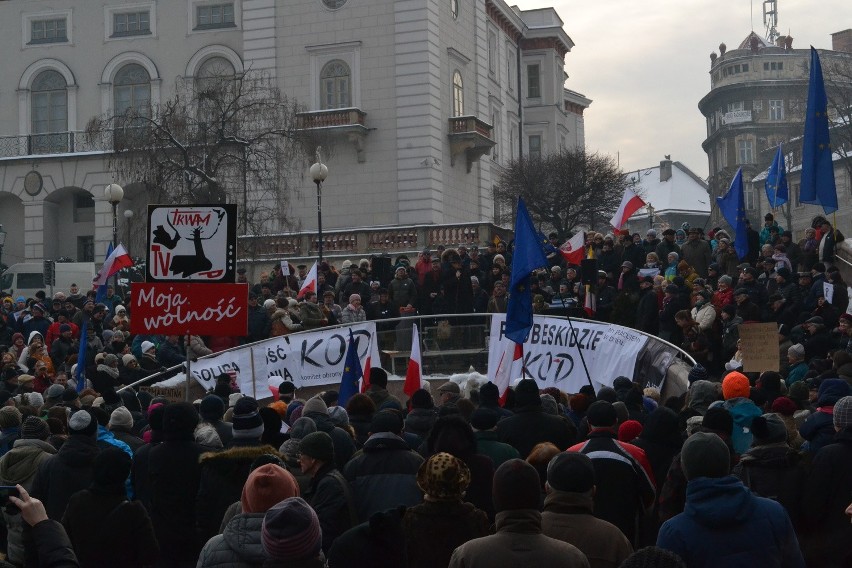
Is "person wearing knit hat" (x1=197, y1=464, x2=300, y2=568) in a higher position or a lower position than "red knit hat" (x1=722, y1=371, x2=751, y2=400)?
lower

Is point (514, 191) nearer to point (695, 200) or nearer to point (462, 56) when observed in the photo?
point (462, 56)

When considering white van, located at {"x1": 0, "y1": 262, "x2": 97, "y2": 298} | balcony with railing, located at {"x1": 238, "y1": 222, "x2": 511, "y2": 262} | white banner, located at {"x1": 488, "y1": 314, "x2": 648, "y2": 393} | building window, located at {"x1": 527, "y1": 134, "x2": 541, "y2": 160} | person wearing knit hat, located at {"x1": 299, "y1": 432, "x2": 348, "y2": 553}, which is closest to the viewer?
person wearing knit hat, located at {"x1": 299, "y1": 432, "x2": 348, "y2": 553}

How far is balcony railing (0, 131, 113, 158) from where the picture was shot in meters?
50.6

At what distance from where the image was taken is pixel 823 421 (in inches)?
345

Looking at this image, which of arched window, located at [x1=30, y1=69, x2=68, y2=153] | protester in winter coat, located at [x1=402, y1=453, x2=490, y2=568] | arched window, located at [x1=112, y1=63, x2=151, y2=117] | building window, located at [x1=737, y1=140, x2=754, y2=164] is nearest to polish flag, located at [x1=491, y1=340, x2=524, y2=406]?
protester in winter coat, located at [x1=402, y1=453, x2=490, y2=568]

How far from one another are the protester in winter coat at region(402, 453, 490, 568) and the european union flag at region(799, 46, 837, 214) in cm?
1177

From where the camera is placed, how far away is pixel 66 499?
8930mm

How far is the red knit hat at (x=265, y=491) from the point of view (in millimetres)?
6207

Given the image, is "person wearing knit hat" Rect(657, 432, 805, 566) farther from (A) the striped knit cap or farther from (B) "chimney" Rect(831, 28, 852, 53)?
(B) "chimney" Rect(831, 28, 852, 53)

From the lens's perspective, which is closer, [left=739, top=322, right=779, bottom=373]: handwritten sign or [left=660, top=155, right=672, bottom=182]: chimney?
[left=739, top=322, right=779, bottom=373]: handwritten sign

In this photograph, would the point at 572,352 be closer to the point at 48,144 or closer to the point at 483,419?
the point at 483,419

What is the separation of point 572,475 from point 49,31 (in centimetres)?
4866

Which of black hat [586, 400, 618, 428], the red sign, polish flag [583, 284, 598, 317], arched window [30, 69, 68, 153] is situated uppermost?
arched window [30, 69, 68, 153]

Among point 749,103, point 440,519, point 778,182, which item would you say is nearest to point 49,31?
point 778,182
